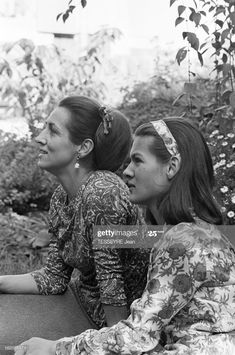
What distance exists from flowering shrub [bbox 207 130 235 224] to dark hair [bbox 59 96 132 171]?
0.86m

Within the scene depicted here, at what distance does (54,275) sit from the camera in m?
3.37

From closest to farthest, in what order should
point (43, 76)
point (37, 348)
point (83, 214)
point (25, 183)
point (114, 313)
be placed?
point (37, 348) < point (114, 313) < point (83, 214) < point (25, 183) < point (43, 76)

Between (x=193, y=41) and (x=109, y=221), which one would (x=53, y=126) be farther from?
(x=193, y=41)

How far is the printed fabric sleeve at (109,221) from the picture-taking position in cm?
292

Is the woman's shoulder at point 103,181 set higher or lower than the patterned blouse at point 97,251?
higher

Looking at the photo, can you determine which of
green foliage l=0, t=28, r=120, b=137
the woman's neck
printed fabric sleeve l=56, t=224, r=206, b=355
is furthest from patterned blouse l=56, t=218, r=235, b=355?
green foliage l=0, t=28, r=120, b=137

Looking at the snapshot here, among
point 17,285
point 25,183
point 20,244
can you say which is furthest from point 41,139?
point 25,183

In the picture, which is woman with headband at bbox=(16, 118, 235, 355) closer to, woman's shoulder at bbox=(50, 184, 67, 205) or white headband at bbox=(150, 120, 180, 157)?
white headband at bbox=(150, 120, 180, 157)

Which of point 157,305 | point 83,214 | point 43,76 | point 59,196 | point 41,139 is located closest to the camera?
point 157,305

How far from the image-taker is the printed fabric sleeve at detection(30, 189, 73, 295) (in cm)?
335

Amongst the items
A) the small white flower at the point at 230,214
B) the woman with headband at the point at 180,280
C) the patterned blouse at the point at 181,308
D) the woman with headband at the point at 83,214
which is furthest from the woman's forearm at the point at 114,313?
the small white flower at the point at 230,214

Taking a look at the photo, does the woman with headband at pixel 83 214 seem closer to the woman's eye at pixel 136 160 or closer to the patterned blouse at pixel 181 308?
the woman's eye at pixel 136 160

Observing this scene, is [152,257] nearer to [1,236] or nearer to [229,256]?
[229,256]

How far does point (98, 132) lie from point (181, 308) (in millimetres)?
918
